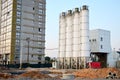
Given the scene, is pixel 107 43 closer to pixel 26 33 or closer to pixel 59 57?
pixel 59 57

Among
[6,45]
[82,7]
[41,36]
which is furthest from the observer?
[41,36]

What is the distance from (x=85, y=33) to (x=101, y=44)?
707 cm

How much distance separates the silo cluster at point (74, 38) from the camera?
214ft

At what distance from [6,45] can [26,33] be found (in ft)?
29.4

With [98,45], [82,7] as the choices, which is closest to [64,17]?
[82,7]

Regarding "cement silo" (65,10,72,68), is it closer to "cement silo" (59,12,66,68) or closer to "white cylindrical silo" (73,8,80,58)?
"cement silo" (59,12,66,68)

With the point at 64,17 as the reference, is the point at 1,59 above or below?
below

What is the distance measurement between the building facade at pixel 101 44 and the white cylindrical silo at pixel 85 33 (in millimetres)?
5177

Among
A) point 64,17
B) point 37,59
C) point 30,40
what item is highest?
point 64,17

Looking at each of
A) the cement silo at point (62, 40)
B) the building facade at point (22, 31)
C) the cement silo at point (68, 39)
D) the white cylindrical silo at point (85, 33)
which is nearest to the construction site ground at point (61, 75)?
the white cylindrical silo at point (85, 33)

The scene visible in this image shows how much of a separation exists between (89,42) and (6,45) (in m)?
38.7

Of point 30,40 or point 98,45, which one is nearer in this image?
point 98,45

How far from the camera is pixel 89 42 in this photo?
68312 mm

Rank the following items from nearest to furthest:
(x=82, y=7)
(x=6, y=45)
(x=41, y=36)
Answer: (x=82, y=7), (x=6, y=45), (x=41, y=36)
